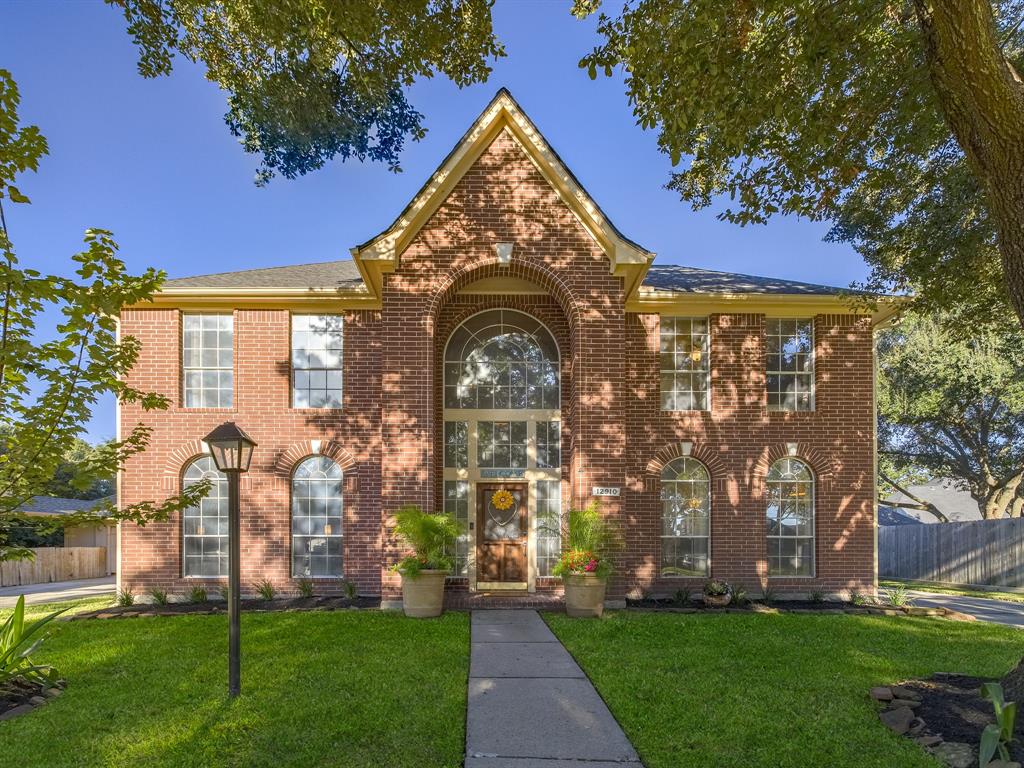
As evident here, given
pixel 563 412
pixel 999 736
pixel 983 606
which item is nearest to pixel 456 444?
pixel 563 412

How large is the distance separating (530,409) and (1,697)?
27.6 feet

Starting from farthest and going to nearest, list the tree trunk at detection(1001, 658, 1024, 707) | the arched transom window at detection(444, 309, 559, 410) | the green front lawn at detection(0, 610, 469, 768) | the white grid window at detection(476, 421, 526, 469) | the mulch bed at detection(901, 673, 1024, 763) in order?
the arched transom window at detection(444, 309, 559, 410) → the white grid window at detection(476, 421, 526, 469) → the tree trunk at detection(1001, 658, 1024, 707) → the mulch bed at detection(901, 673, 1024, 763) → the green front lawn at detection(0, 610, 469, 768)

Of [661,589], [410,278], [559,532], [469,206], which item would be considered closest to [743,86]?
[469,206]

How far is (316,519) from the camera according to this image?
1154 centimetres

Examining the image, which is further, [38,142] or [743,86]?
[743,86]

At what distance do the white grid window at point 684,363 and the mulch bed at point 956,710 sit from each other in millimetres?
6417

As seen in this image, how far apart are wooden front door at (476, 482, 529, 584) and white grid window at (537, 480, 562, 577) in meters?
0.29

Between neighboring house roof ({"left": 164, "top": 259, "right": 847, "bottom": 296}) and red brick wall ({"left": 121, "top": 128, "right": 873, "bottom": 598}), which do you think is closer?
red brick wall ({"left": 121, "top": 128, "right": 873, "bottom": 598})

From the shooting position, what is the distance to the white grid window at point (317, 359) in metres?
11.8

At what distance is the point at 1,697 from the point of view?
5.70m

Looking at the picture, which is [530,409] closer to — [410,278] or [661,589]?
[410,278]

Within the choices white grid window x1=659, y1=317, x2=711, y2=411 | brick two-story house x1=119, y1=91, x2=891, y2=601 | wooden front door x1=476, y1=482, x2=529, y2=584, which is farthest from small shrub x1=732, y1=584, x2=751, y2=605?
wooden front door x1=476, y1=482, x2=529, y2=584

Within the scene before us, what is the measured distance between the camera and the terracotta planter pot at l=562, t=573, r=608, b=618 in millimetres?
9578

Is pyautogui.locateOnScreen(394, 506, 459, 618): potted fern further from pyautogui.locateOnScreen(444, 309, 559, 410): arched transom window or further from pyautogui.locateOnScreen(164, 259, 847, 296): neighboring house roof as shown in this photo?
pyautogui.locateOnScreen(164, 259, 847, 296): neighboring house roof
